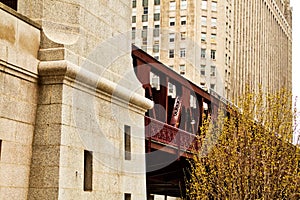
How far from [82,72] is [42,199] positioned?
2.76m

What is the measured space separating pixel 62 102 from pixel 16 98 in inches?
38.9

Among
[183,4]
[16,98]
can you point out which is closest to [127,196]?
[16,98]

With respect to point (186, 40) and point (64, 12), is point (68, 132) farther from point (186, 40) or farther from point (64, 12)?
point (186, 40)

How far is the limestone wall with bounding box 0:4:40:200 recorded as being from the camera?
11.8m

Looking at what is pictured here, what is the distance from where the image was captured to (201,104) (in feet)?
106

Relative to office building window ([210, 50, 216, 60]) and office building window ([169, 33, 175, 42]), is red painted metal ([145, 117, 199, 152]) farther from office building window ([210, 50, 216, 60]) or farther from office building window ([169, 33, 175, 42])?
office building window ([169, 33, 175, 42])

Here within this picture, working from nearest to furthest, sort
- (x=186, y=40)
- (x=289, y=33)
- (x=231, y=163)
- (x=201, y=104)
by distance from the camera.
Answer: (x=231, y=163)
(x=201, y=104)
(x=186, y=40)
(x=289, y=33)

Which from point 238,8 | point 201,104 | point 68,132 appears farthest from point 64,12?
point 238,8

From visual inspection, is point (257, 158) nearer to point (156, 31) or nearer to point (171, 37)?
point (156, 31)

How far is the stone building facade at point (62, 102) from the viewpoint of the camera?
12.1 meters

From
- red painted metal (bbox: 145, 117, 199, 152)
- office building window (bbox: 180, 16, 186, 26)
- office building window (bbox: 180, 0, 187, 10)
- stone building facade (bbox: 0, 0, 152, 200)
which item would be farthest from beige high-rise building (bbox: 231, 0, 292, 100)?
stone building facade (bbox: 0, 0, 152, 200)

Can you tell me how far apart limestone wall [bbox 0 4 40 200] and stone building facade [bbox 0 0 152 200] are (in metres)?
0.02

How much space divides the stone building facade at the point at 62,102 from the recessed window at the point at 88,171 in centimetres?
2

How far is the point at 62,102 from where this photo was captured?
12.8 m
